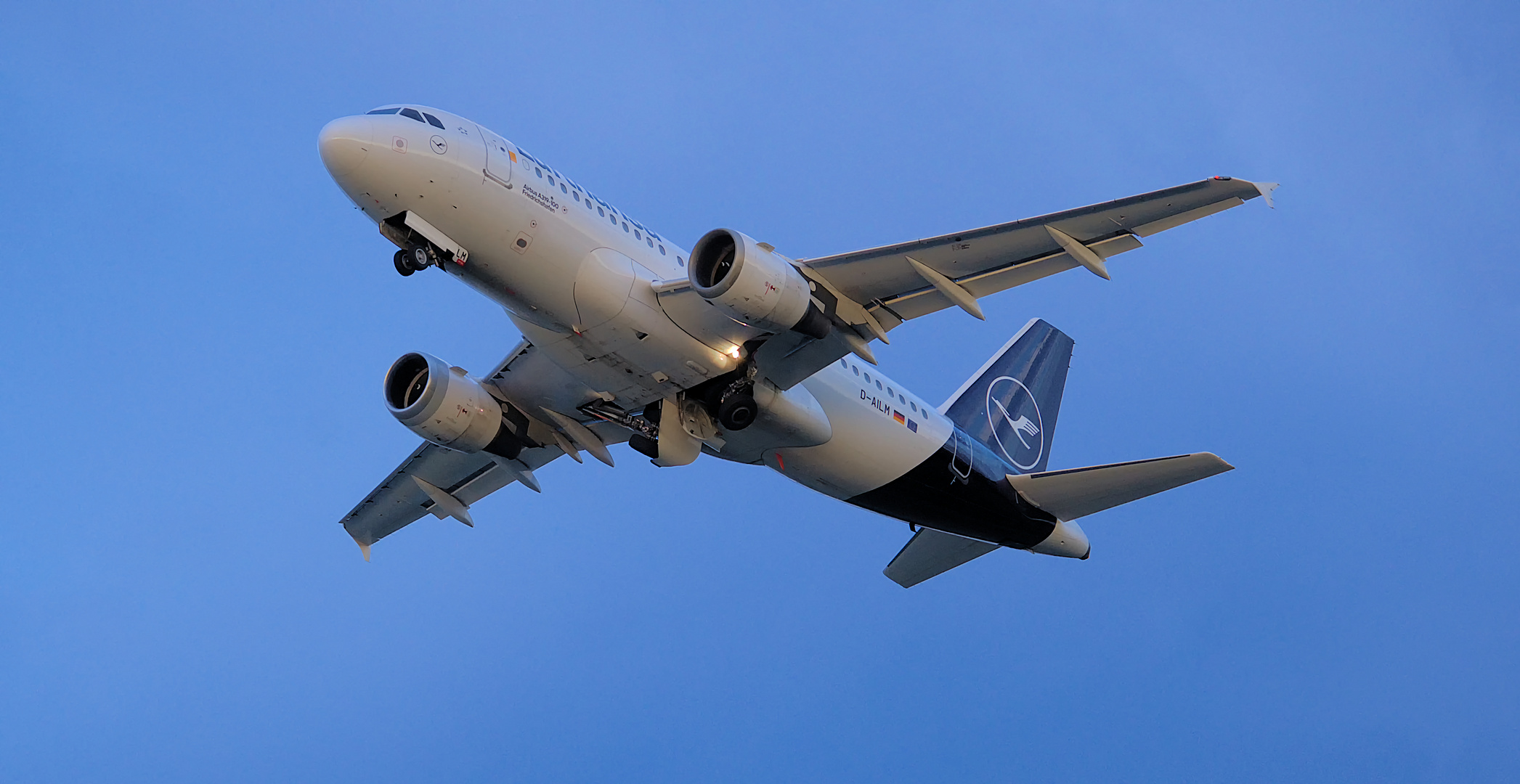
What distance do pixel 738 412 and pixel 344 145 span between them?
26.6 ft

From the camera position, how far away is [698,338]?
871 inches

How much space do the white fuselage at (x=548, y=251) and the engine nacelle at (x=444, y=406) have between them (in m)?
2.21

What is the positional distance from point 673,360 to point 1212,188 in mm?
9317

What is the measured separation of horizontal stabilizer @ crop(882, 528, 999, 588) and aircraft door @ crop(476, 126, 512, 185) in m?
13.6

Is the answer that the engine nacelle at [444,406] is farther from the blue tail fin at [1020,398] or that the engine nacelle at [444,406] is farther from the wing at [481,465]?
the blue tail fin at [1020,398]

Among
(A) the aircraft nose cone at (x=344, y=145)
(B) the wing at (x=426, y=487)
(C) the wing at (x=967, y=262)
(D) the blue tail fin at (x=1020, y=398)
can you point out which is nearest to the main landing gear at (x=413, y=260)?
(A) the aircraft nose cone at (x=344, y=145)

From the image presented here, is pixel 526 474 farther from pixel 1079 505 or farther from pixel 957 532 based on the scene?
pixel 1079 505

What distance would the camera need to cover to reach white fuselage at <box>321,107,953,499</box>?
66.6ft

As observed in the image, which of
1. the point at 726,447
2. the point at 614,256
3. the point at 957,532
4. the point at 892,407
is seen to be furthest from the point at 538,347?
the point at 957,532

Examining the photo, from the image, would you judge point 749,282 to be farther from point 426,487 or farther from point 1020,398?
point 1020,398

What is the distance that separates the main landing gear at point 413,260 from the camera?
2071 cm

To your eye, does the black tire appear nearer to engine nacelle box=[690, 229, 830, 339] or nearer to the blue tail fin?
engine nacelle box=[690, 229, 830, 339]

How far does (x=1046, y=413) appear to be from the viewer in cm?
3281

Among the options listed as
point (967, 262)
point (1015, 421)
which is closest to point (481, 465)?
point (967, 262)
